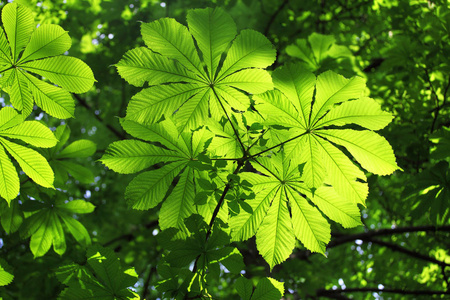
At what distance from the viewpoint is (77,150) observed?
2.03 meters

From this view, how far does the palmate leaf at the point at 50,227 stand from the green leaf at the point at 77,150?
29 centimetres

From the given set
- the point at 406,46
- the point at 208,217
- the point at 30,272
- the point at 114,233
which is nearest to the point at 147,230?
the point at 114,233

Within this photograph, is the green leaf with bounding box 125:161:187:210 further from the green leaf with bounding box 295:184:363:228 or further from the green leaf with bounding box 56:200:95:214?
the green leaf with bounding box 56:200:95:214

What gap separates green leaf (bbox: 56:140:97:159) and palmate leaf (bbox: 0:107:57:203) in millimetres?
627

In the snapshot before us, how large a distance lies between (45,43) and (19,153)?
0.47m

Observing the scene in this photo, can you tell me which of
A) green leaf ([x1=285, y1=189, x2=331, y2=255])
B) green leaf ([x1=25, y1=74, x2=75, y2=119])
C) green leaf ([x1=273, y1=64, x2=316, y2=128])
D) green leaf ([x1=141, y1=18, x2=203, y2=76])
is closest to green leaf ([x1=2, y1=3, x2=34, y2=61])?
green leaf ([x1=25, y1=74, x2=75, y2=119])

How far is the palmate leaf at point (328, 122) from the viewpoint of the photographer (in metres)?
1.20

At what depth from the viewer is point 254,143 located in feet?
4.48

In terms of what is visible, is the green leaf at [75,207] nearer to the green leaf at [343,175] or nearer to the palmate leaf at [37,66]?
the palmate leaf at [37,66]

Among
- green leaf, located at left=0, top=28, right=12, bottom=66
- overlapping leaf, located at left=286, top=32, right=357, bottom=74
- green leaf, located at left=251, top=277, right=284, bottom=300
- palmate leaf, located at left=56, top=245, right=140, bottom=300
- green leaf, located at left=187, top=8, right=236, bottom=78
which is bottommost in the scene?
palmate leaf, located at left=56, top=245, right=140, bottom=300

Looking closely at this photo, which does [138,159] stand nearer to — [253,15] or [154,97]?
[154,97]

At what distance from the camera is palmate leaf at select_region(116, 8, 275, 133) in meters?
1.24

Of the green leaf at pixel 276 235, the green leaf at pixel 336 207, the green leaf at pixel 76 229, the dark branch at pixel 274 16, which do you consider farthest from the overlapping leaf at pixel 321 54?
the green leaf at pixel 76 229

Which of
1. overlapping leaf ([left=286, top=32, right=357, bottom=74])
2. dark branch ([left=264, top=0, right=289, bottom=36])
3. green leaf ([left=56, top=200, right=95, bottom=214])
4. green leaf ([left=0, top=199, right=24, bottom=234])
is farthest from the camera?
dark branch ([left=264, top=0, right=289, bottom=36])
